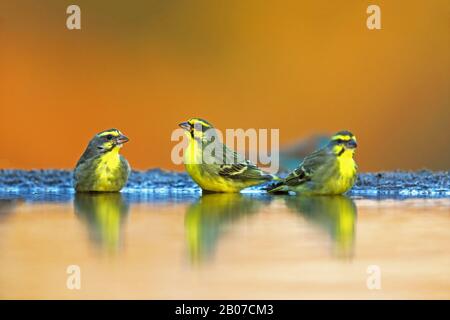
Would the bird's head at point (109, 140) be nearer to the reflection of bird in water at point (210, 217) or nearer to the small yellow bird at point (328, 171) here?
the reflection of bird in water at point (210, 217)

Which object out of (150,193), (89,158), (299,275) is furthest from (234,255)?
(89,158)

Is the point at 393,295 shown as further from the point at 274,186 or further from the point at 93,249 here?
the point at 274,186

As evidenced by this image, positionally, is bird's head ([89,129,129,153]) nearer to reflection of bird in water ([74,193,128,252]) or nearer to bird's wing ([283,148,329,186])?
reflection of bird in water ([74,193,128,252])

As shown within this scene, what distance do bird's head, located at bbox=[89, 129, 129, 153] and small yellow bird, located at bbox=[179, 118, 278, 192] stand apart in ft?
2.11

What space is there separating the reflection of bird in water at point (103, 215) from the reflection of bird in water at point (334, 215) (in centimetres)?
113

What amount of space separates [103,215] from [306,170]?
8.35 feet

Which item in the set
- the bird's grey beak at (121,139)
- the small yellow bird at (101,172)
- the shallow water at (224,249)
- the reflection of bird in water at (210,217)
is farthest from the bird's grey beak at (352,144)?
the bird's grey beak at (121,139)

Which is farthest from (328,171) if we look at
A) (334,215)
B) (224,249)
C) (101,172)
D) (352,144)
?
(224,249)

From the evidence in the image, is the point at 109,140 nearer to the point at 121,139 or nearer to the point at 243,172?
the point at 121,139

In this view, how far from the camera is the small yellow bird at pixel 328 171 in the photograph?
7.79 meters

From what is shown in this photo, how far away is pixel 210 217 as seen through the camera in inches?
225

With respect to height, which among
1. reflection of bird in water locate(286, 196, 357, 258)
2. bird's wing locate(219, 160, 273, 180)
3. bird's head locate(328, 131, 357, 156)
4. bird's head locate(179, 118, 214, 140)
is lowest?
reflection of bird in water locate(286, 196, 357, 258)

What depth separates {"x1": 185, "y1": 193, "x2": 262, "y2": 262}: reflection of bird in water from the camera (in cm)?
442

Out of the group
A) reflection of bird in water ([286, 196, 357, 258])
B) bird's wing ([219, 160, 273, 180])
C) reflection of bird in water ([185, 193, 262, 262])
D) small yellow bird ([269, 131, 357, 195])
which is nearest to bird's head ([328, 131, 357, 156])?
small yellow bird ([269, 131, 357, 195])
